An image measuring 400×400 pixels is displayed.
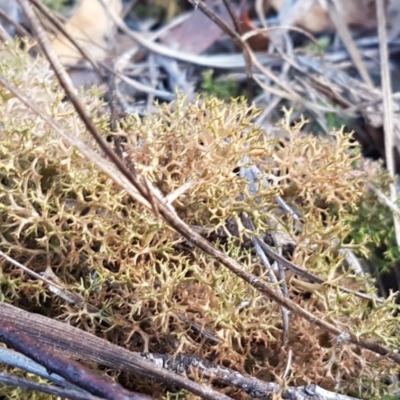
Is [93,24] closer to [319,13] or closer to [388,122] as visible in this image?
[319,13]

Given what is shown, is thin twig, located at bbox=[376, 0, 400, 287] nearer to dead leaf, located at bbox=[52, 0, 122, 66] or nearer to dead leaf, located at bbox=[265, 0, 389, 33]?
dead leaf, located at bbox=[265, 0, 389, 33]

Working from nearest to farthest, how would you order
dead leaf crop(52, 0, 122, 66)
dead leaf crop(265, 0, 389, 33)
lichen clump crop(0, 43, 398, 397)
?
lichen clump crop(0, 43, 398, 397) < dead leaf crop(52, 0, 122, 66) < dead leaf crop(265, 0, 389, 33)

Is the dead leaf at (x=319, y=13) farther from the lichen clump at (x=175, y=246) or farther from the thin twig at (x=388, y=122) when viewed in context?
the lichen clump at (x=175, y=246)

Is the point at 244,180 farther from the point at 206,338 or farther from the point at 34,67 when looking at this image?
the point at 34,67

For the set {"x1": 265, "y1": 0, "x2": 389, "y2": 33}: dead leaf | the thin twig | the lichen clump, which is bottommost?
the lichen clump

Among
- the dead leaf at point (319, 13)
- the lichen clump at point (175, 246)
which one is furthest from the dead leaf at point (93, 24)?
the lichen clump at point (175, 246)

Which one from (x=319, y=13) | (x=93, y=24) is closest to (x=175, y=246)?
(x=93, y=24)

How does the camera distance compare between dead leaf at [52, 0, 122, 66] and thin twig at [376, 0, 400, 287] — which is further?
dead leaf at [52, 0, 122, 66]

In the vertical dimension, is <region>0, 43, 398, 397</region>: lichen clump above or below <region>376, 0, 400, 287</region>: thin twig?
below

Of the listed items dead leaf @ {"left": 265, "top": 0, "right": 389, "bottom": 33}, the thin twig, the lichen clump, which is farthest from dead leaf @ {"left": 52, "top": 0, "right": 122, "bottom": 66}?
the thin twig
